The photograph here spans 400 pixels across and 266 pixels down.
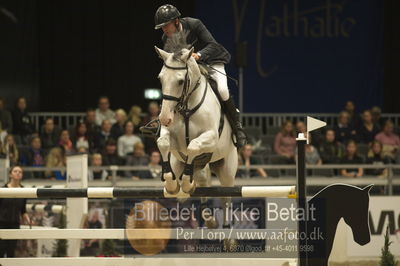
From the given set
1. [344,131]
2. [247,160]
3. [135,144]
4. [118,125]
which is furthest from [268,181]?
[118,125]

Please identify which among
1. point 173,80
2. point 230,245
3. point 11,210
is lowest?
point 230,245

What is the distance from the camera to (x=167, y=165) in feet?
18.4

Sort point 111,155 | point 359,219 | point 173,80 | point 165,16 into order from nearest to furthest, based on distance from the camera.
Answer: point 173,80, point 165,16, point 359,219, point 111,155

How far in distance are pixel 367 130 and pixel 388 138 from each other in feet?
1.21

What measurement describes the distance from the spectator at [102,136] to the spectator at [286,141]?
243cm

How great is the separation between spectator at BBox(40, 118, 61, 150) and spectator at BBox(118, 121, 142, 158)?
0.94m

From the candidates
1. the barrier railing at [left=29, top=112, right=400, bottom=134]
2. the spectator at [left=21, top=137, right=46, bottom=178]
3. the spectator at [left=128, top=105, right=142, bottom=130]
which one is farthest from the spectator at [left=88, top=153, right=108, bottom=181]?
the barrier railing at [left=29, top=112, right=400, bottom=134]

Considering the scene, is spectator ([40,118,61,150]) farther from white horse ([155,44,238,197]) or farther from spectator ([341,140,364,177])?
white horse ([155,44,238,197])

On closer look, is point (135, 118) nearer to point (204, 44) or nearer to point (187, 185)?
point (204, 44)

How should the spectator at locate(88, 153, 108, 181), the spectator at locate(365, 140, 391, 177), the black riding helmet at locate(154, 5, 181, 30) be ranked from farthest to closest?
the spectator at locate(365, 140, 391, 177), the spectator at locate(88, 153, 108, 181), the black riding helmet at locate(154, 5, 181, 30)

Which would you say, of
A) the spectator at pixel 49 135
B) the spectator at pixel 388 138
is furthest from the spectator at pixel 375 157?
the spectator at pixel 49 135

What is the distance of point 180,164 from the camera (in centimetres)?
594

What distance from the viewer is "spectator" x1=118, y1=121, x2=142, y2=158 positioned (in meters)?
10.8

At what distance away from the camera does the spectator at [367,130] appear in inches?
460
